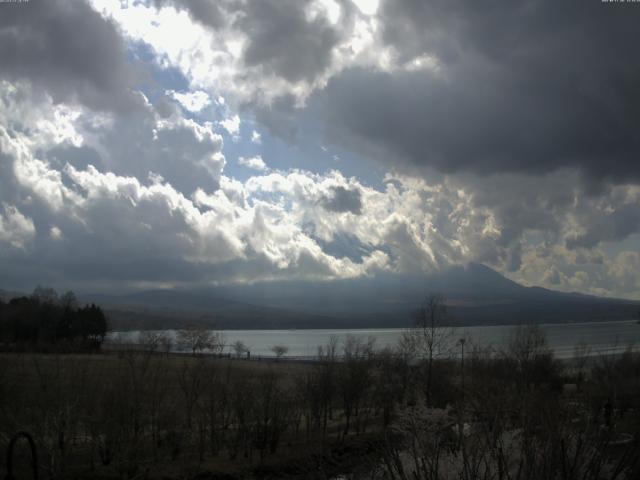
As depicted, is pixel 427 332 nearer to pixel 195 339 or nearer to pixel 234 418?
pixel 234 418

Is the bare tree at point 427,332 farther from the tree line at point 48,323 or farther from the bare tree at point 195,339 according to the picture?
the bare tree at point 195,339

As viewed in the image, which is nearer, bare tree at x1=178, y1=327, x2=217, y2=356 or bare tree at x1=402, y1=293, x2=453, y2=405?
bare tree at x1=402, y1=293, x2=453, y2=405

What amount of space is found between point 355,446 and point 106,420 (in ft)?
60.3

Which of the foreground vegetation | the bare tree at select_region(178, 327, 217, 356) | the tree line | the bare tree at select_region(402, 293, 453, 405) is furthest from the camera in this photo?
the bare tree at select_region(178, 327, 217, 356)

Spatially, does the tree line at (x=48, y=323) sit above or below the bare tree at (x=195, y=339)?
above

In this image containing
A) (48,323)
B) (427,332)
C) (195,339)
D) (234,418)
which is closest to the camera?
(234,418)

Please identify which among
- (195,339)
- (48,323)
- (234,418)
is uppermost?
(48,323)

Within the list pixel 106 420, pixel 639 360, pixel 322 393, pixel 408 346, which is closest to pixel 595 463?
pixel 106 420

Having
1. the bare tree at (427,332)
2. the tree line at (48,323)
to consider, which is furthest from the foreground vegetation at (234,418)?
the tree line at (48,323)

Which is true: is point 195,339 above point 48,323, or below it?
below

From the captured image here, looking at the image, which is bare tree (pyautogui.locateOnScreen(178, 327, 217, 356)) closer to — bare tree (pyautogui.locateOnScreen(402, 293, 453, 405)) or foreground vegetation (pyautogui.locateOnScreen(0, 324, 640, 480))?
bare tree (pyautogui.locateOnScreen(402, 293, 453, 405))

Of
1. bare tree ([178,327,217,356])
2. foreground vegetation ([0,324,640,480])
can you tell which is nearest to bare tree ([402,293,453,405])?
foreground vegetation ([0,324,640,480])

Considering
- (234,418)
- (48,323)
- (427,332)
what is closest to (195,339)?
(48,323)

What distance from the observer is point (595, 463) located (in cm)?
948
